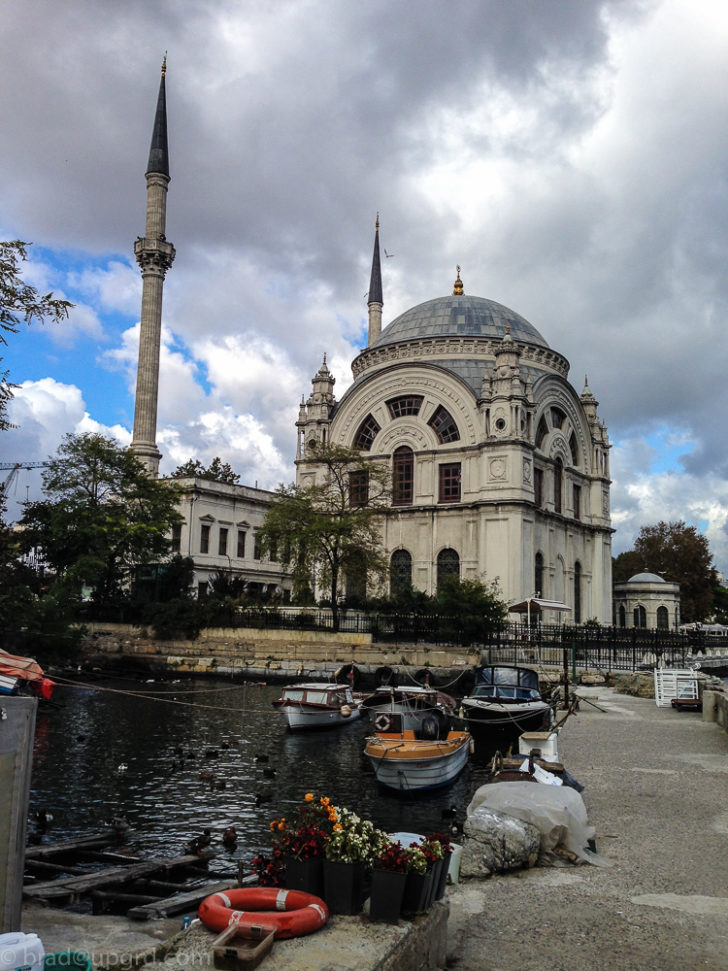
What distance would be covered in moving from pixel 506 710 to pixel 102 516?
96.3 ft

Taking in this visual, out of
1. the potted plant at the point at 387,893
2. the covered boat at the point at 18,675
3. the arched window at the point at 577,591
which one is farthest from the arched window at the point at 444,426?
the potted plant at the point at 387,893

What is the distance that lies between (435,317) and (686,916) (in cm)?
5079

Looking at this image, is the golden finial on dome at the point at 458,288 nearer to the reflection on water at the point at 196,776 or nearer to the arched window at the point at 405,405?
the arched window at the point at 405,405

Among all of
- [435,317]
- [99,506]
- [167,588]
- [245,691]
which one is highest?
[435,317]

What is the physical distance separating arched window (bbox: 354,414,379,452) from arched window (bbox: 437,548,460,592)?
861 cm

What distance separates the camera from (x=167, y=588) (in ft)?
142

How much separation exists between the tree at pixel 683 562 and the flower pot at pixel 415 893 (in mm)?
66856

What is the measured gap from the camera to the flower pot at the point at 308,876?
5.58m

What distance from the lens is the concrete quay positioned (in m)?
4.99

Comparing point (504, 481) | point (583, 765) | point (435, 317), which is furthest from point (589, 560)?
point (583, 765)

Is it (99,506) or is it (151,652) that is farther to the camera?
(99,506)

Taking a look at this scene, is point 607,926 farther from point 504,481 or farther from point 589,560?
point 589,560

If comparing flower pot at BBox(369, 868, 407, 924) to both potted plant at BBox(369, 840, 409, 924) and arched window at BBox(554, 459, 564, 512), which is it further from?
arched window at BBox(554, 459, 564, 512)

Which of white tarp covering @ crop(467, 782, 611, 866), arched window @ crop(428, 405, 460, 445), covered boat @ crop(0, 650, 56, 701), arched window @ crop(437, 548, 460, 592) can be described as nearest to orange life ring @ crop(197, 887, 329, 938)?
covered boat @ crop(0, 650, 56, 701)
